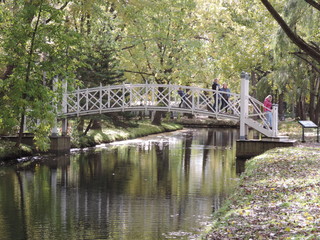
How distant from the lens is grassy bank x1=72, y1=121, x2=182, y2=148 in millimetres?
26328

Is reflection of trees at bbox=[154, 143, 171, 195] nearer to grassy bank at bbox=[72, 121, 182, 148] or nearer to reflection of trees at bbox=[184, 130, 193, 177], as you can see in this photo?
reflection of trees at bbox=[184, 130, 193, 177]

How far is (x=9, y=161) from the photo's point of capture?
19766 mm

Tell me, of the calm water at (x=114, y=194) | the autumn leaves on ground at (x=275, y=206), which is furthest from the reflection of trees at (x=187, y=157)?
the autumn leaves on ground at (x=275, y=206)

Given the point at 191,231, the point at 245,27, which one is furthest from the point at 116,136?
the point at 191,231

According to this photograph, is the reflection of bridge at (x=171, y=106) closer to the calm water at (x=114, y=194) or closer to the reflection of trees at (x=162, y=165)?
the calm water at (x=114, y=194)

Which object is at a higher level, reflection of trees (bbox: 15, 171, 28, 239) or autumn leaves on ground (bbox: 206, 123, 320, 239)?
autumn leaves on ground (bbox: 206, 123, 320, 239)

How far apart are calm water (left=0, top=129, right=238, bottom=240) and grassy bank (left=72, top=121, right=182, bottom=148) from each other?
246 centimetres

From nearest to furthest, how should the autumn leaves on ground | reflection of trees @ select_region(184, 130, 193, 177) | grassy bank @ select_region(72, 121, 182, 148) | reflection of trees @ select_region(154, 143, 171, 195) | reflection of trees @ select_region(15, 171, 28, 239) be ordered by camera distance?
1. the autumn leaves on ground
2. reflection of trees @ select_region(15, 171, 28, 239)
3. reflection of trees @ select_region(154, 143, 171, 195)
4. reflection of trees @ select_region(184, 130, 193, 177)
5. grassy bank @ select_region(72, 121, 182, 148)

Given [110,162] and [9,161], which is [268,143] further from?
[9,161]

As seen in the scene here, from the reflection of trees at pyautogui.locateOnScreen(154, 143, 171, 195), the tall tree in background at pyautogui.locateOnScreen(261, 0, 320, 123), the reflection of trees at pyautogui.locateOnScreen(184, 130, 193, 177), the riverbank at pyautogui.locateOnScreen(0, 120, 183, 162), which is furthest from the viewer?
the riverbank at pyautogui.locateOnScreen(0, 120, 183, 162)

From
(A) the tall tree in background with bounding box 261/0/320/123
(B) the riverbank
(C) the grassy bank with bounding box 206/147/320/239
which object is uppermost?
(A) the tall tree in background with bounding box 261/0/320/123

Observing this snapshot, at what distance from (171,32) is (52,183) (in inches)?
903

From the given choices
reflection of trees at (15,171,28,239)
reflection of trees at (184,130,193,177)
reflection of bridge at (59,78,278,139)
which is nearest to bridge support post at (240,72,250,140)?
reflection of bridge at (59,78,278,139)

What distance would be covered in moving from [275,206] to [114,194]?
565cm
